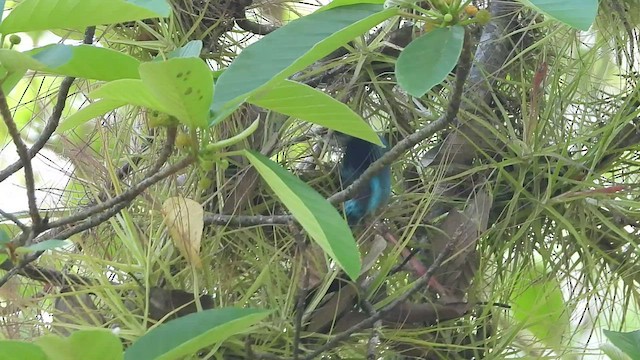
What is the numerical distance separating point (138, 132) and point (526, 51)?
308 mm

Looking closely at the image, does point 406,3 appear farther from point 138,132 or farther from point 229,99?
point 138,132

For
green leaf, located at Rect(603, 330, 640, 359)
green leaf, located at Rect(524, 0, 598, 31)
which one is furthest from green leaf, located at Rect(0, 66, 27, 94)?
green leaf, located at Rect(603, 330, 640, 359)

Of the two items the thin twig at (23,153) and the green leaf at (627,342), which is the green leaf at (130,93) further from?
the green leaf at (627,342)

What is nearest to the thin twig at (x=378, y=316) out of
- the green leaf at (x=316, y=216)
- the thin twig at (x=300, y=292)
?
the thin twig at (x=300, y=292)

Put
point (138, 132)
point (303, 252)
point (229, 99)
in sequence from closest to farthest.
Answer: point (229, 99) < point (303, 252) < point (138, 132)

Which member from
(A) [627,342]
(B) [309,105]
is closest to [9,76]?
(B) [309,105]

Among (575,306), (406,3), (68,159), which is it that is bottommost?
(575,306)

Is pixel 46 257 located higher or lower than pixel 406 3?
lower

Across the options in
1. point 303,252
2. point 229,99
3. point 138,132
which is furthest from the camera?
point 138,132

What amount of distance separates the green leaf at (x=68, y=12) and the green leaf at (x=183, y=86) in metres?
0.03

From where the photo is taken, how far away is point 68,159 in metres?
0.58

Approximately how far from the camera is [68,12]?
339 millimetres

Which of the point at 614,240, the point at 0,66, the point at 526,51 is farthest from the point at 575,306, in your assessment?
the point at 0,66

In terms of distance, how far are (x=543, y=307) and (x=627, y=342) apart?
0.19m
